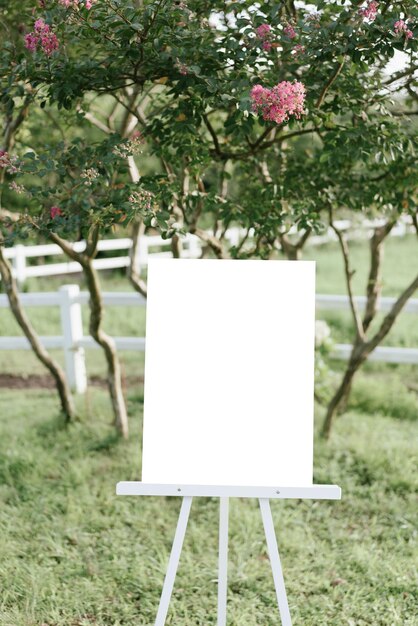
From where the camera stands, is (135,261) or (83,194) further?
(135,261)

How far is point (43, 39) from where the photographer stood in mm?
3211

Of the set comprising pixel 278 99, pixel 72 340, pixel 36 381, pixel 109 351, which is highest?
pixel 278 99

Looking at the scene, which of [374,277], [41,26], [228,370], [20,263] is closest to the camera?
[228,370]

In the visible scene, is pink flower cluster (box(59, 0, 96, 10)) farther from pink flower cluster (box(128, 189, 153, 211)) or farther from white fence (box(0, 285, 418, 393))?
white fence (box(0, 285, 418, 393))

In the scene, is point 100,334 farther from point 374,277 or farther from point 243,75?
point 243,75

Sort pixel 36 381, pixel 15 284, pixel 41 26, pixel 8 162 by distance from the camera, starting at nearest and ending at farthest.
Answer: pixel 41 26 → pixel 8 162 → pixel 15 284 → pixel 36 381

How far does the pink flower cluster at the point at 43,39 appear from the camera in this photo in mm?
3178

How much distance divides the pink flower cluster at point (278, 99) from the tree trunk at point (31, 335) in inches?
99.8

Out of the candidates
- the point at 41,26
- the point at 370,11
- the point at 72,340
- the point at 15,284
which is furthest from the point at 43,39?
the point at 72,340

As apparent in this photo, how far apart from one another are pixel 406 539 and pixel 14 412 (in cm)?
311

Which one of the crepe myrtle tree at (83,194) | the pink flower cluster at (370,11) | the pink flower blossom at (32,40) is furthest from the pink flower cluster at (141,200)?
the pink flower cluster at (370,11)

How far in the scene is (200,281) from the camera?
291 cm

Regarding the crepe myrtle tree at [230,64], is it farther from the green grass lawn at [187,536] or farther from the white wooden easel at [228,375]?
the green grass lawn at [187,536]

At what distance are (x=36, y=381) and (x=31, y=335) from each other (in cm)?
224
